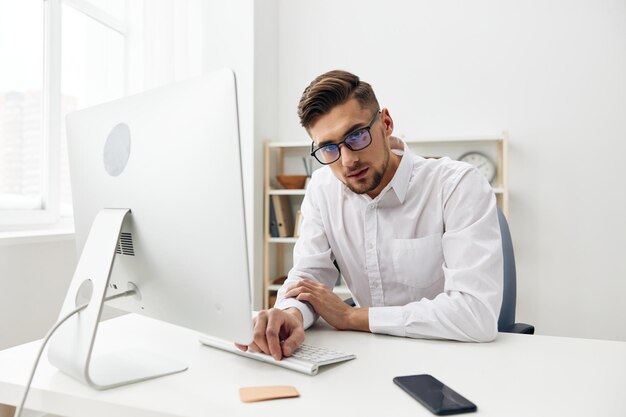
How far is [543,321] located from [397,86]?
1.72m

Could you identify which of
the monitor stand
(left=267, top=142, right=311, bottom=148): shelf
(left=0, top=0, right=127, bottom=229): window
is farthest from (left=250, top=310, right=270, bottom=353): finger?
(left=267, top=142, right=311, bottom=148): shelf

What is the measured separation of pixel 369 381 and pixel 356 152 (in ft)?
2.27

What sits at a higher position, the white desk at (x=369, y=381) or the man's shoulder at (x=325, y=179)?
the man's shoulder at (x=325, y=179)

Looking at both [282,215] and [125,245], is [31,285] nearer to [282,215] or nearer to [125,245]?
[125,245]

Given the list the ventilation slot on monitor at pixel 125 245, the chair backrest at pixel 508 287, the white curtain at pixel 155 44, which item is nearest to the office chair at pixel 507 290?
the chair backrest at pixel 508 287

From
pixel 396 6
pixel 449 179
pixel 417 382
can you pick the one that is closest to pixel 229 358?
pixel 417 382

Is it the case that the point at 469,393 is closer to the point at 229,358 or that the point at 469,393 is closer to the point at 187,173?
the point at 229,358

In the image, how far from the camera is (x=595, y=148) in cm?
295

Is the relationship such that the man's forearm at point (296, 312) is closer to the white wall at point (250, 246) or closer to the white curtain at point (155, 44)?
the white wall at point (250, 246)

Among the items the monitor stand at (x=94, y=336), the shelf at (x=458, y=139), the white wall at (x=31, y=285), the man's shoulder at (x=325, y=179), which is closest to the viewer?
the monitor stand at (x=94, y=336)

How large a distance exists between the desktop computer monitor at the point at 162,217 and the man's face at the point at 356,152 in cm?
59

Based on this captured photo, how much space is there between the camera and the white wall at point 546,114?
9.64ft

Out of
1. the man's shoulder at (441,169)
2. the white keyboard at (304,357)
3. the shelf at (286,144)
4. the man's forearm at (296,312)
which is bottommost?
the white keyboard at (304,357)

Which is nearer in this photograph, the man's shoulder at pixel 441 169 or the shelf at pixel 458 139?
the man's shoulder at pixel 441 169
